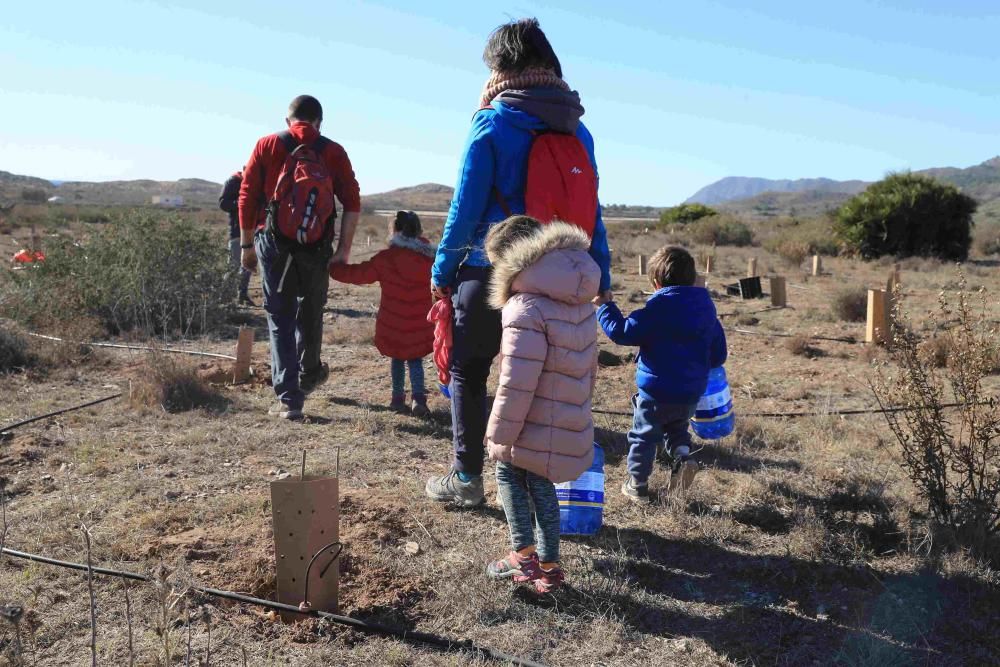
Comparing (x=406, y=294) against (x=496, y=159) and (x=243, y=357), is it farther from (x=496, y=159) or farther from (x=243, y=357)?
(x=496, y=159)

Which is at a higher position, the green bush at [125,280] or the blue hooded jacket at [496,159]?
the blue hooded jacket at [496,159]

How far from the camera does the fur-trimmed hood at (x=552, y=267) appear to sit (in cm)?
307

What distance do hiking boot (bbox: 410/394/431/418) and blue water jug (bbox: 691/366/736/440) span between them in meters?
1.96

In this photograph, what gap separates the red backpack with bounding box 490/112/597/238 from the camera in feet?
11.5

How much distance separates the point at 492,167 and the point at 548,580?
1.65 meters

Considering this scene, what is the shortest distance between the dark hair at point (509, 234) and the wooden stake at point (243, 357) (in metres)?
4.03

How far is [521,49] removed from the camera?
3.56m

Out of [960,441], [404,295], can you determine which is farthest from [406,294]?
[960,441]

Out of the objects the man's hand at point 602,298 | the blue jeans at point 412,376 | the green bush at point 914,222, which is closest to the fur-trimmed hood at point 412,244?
the blue jeans at point 412,376

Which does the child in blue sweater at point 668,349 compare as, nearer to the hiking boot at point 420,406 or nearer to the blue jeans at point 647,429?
the blue jeans at point 647,429

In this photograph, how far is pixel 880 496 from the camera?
4.34 m

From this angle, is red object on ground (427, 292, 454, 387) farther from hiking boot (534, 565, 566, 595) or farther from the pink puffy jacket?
hiking boot (534, 565, 566, 595)

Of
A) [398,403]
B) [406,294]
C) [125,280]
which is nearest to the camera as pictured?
[406,294]

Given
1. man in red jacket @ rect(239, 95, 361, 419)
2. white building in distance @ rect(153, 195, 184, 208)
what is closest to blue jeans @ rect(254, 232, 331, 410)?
man in red jacket @ rect(239, 95, 361, 419)
